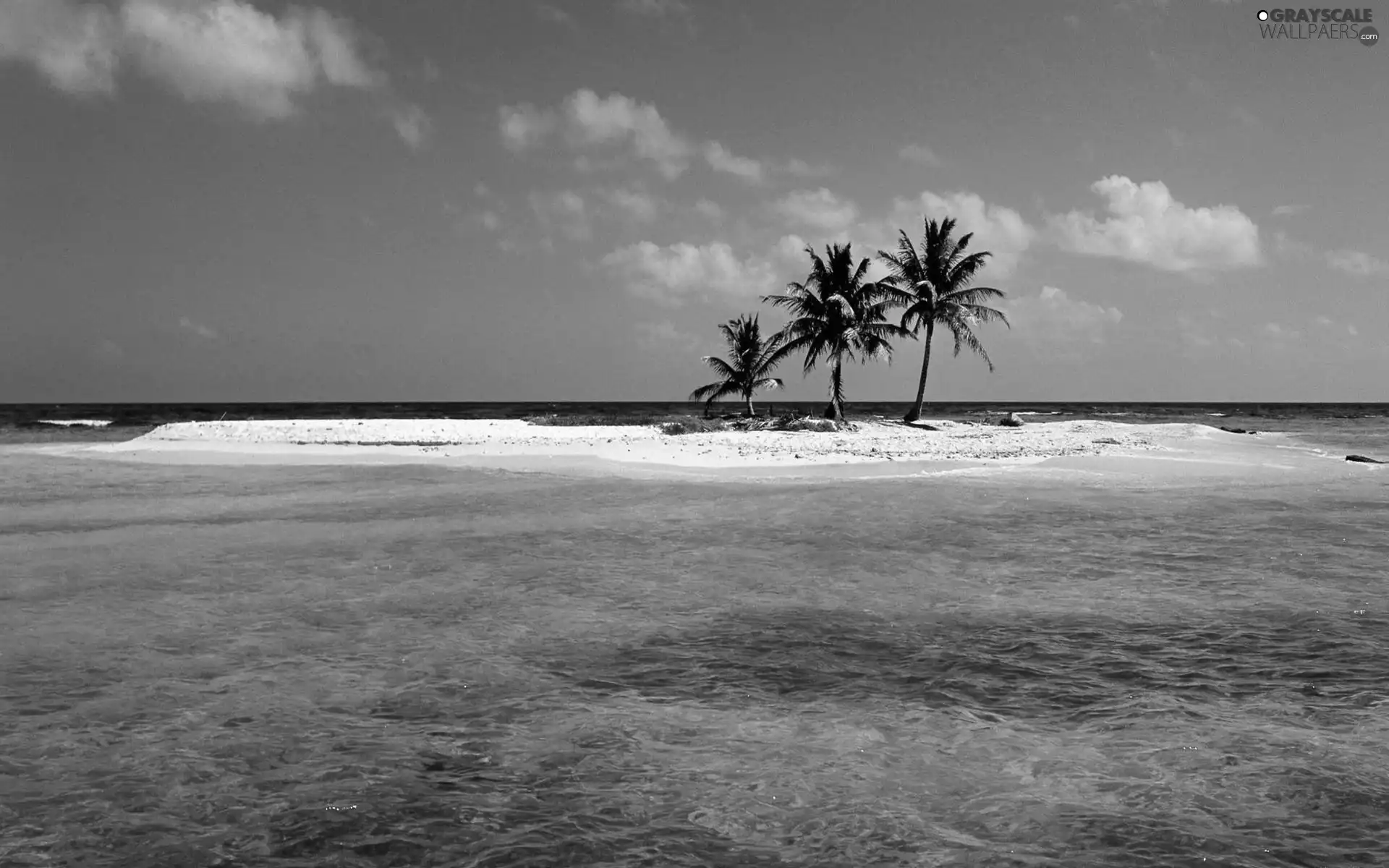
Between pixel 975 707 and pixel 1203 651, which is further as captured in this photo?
pixel 1203 651

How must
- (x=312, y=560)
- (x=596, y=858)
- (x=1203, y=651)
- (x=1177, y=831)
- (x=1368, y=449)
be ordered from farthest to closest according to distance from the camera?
(x=1368, y=449), (x=312, y=560), (x=1203, y=651), (x=1177, y=831), (x=596, y=858)

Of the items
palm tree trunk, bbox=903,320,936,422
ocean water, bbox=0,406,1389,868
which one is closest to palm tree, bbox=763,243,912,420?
palm tree trunk, bbox=903,320,936,422

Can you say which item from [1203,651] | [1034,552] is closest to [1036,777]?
[1203,651]

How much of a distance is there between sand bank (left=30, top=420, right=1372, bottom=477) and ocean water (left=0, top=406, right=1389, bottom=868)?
34.8ft

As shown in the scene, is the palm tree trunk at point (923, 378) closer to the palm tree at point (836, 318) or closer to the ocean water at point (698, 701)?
the palm tree at point (836, 318)

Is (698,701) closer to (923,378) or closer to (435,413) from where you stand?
(923,378)

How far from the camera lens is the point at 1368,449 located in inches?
1222

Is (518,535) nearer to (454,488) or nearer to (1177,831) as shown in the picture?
(454,488)

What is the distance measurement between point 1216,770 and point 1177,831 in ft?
2.56

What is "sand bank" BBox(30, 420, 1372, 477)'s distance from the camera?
71.2 feet

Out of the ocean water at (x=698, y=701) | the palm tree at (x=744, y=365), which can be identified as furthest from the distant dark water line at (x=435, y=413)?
the ocean water at (x=698, y=701)

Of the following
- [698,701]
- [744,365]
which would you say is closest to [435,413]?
[744,365]

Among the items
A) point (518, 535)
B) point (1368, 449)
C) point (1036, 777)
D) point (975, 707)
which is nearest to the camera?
point (1036, 777)

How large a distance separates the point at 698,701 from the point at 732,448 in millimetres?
21045
